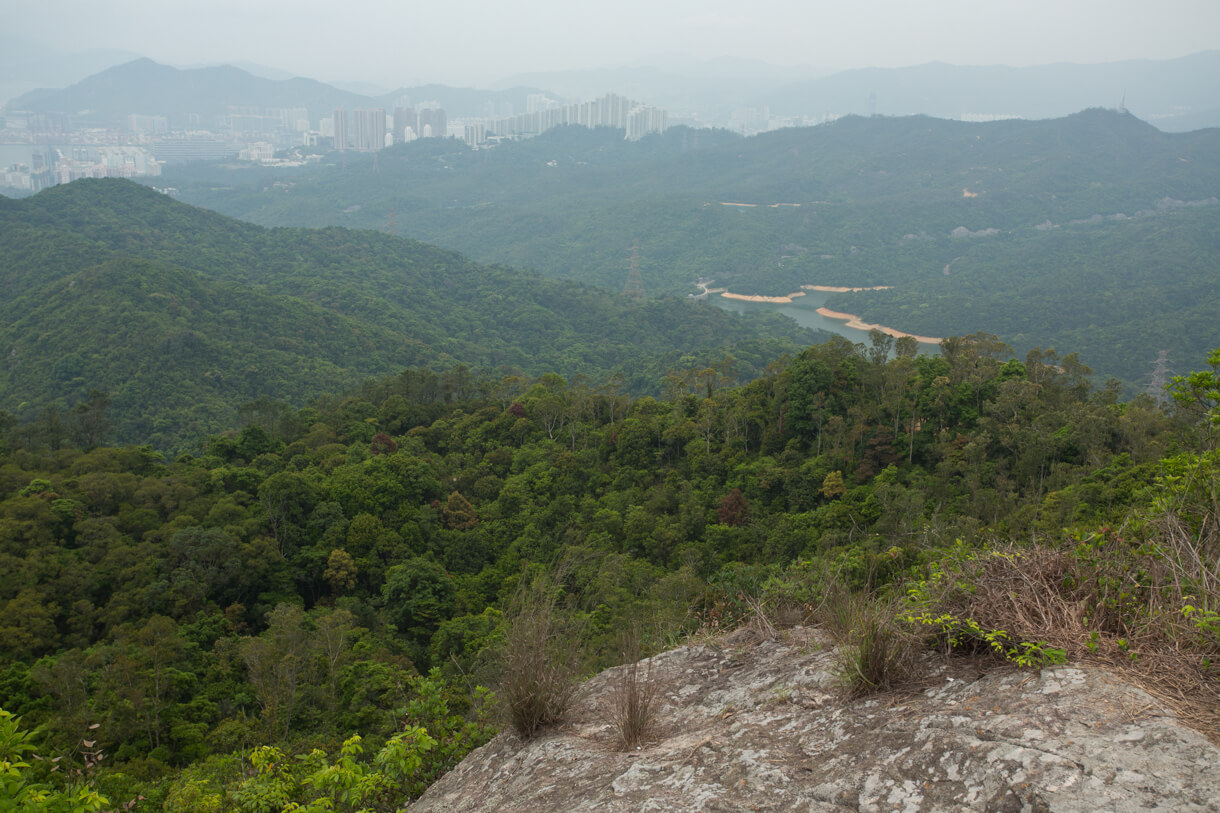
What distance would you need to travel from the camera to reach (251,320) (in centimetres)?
5244

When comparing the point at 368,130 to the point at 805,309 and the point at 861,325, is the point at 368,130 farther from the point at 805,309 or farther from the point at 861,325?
the point at 861,325

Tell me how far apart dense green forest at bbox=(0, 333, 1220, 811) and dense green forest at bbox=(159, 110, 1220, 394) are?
154ft

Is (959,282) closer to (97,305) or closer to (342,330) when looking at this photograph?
(342,330)

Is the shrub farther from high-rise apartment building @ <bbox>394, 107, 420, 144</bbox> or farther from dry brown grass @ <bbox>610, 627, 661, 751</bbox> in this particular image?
high-rise apartment building @ <bbox>394, 107, 420, 144</bbox>

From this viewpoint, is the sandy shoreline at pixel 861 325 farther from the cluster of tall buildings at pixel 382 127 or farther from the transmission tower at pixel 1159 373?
the cluster of tall buildings at pixel 382 127

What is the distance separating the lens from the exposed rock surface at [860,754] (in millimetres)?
2631

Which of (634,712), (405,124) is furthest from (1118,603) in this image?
(405,124)

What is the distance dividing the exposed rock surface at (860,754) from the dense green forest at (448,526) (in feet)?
3.54

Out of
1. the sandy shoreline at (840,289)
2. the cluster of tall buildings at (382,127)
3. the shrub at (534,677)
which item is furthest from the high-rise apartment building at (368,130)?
the shrub at (534,677)

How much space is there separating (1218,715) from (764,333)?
7267 centimetres

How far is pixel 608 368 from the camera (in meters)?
64.1

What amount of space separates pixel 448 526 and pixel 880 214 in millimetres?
109896

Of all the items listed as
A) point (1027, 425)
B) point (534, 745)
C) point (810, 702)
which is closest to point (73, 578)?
point (534, 745)

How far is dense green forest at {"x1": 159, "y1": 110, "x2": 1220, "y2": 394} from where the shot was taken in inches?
2955
